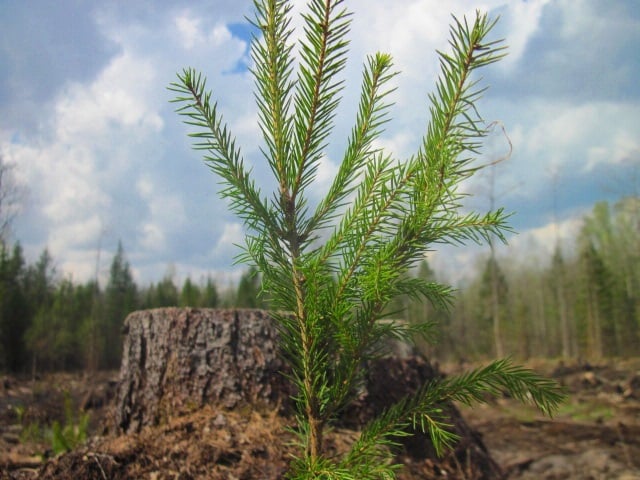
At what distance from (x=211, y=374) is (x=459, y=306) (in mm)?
43621

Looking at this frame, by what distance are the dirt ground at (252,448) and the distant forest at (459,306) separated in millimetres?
19474

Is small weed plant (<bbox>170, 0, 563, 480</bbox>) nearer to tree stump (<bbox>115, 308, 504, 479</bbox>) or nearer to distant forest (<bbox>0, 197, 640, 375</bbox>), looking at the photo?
tree stump (<bbox>115, 308, 504, 479</bbox>)

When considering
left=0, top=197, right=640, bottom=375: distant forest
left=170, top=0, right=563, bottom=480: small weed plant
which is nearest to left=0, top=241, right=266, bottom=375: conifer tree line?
left=0, top=197, right=640, bottom=375: distant forest

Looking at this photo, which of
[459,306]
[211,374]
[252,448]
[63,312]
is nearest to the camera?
[252,448]

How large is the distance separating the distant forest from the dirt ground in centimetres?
1947

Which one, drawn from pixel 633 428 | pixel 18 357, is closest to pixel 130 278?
pixel 18 357

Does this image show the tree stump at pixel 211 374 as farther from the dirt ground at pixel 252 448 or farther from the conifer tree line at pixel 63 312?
the conifer tree line at pixel 63 312

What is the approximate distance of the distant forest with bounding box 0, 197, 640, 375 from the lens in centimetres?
3178

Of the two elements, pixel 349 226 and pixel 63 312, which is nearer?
pixel 349 226

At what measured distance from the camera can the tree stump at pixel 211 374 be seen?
3.43m

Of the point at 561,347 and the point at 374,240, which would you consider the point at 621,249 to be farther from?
the point at 374,240

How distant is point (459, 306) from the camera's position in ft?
146

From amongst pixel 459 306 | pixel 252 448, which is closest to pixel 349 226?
pixel 252 448

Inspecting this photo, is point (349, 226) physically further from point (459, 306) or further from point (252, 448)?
point (459, 306)
